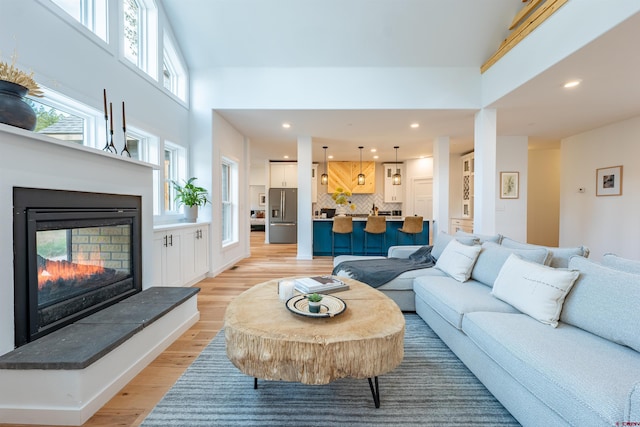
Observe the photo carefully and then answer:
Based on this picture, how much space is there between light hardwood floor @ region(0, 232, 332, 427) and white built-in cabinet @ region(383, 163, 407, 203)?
3831 millimetres

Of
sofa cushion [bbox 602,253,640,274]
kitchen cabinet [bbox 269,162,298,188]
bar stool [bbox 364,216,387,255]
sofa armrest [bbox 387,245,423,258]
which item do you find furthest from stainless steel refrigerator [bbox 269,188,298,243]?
sofa cushion [bbox 602,253,640,274]

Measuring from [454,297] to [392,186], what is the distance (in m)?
6.48

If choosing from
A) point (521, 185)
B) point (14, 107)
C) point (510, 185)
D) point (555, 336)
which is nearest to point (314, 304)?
point (555, 336)

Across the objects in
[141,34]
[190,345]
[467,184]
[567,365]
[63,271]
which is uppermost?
[141,34]

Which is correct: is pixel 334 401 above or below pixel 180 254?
below

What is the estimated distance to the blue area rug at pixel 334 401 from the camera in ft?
4.71

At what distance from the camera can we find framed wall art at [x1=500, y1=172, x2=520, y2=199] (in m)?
5.73

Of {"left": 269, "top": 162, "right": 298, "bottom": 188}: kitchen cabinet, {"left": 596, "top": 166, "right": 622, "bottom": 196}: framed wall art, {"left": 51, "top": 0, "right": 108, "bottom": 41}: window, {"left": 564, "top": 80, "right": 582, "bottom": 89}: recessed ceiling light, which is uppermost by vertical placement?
{"left": 51, "top": 0, "right": 108, "bottom": 41}: window

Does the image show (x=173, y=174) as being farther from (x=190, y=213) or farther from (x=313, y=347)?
(x=313, y=347)

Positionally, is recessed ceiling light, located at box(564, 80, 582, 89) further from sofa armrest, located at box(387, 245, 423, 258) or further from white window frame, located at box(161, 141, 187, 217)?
white window frame, located at box(161, 141, 187, 217)

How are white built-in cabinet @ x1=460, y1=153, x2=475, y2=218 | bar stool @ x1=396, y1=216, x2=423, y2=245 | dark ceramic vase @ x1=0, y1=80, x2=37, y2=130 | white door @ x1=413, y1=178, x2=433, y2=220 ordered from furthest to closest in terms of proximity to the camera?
white door @ x1=413, y1=178, x2=433, y2=220 < white built-in cabinet @ x1=460, y1=153, x2=475, y2=218 < bar stool @ x1=396, y1=216, x2=423, y2=245 < dark ceramic vase @ x1=0, y1=80, x2=37, y2=130

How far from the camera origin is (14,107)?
1.56 metres

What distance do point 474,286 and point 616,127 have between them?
501 centimetres

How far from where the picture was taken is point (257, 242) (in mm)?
8273
